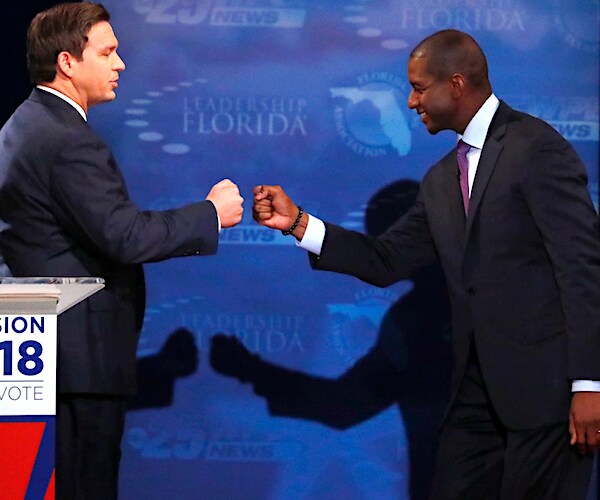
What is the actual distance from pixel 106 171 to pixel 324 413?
143 cm

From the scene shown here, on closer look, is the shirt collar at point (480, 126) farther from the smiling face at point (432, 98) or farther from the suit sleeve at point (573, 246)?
the suit sleeve at point (573, 246)

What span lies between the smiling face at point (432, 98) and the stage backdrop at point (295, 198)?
2.09 feet

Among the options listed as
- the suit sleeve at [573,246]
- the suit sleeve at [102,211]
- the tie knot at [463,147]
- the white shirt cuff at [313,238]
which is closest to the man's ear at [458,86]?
the tie knot at [463,147]

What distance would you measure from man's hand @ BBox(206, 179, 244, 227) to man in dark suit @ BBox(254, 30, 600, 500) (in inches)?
22.5

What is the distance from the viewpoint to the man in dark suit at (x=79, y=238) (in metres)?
2.72

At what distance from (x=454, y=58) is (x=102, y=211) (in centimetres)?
107

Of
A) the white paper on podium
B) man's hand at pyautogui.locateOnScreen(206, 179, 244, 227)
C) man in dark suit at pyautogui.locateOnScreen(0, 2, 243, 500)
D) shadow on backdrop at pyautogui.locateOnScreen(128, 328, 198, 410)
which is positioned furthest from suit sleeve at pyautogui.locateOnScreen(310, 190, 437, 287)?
the white paper on podium

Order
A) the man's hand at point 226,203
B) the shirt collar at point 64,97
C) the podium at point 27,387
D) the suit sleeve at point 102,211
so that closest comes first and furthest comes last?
1. the podium at point 27,387
2. the suit sleeve at point 102,211
3. the shirt collar at point 64,97
4. the man's hand at point 226,203

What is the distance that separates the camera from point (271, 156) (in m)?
3.81

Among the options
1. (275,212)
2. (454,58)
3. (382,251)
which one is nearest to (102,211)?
(275,212)

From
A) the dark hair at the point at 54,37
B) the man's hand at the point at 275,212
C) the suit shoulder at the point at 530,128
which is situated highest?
the dark hair at the point at 54,37

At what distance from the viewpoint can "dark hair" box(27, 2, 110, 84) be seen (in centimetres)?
286

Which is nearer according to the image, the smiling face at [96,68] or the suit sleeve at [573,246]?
the suit sleeve at [573,246]

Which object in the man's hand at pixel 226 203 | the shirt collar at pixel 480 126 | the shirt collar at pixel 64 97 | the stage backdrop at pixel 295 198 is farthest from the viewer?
the stage backdrop at pixel 295 198
